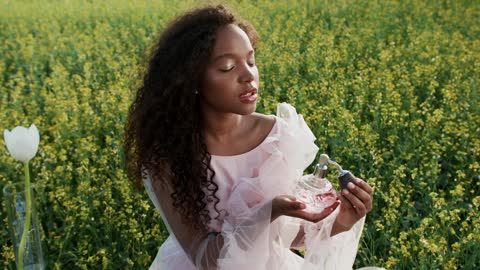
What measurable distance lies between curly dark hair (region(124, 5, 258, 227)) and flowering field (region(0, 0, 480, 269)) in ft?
0.82

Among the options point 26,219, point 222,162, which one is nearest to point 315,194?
point 222,162

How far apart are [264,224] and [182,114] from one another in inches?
14.7

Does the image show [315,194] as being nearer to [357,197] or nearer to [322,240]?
[357,197]

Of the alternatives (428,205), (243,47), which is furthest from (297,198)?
(428,205)

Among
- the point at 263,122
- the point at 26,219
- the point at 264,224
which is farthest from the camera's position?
the point at 263,122

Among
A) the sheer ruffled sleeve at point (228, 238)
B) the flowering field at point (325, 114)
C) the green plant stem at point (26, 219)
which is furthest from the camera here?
the flowering field at point (325, 114)

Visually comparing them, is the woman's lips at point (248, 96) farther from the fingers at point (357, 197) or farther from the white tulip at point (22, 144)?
the white tulip at point (22, 144)

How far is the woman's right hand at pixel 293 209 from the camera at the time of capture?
1.76 metres

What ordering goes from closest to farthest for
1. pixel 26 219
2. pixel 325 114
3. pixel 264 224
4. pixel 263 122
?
1. pixel 26 219
2. pixel 264 224
3. pixel 263 122
4. pixel 325 114

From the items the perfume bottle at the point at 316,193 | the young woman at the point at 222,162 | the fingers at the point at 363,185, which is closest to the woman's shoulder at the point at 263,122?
the young woman at the point at 222,162

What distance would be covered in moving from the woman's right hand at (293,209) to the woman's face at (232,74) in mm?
259

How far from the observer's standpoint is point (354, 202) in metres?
1.78

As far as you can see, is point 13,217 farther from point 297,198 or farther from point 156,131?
point 297,198

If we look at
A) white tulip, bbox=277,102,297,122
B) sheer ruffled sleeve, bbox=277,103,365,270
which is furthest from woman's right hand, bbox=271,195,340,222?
white tulip, bbox=277,102,297,122
